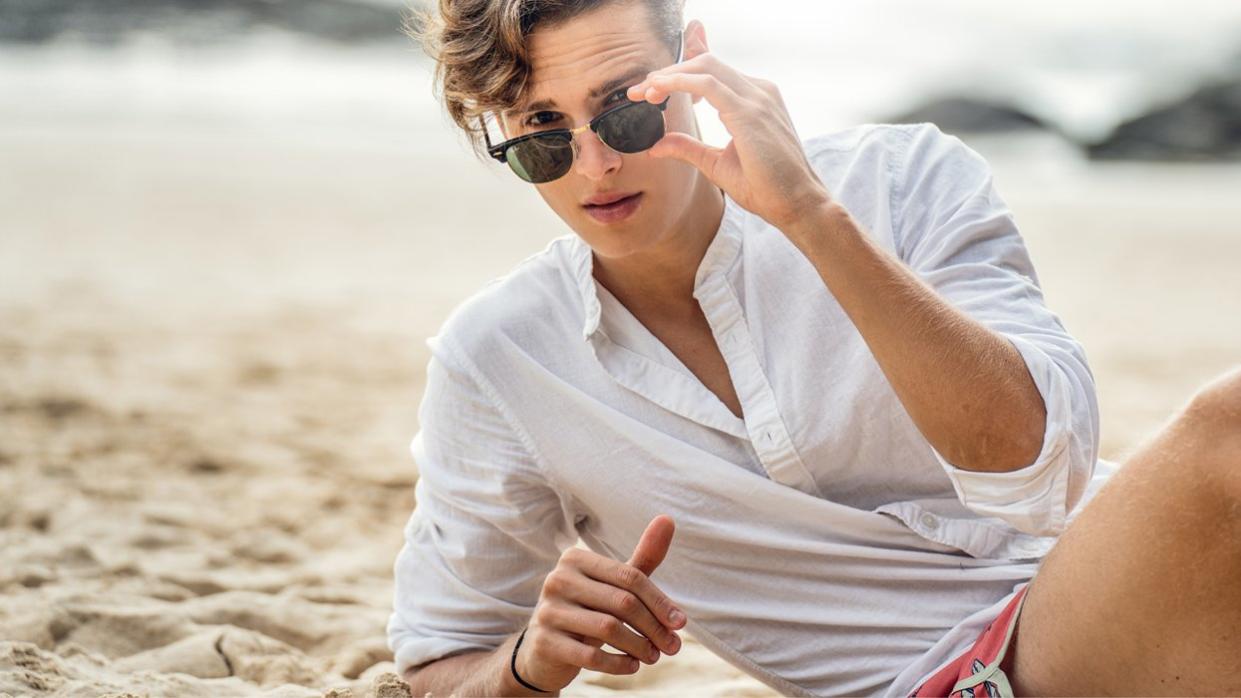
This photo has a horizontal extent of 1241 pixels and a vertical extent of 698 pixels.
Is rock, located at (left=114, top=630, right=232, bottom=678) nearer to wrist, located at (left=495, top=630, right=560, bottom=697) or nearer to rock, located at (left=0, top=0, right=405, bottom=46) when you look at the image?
wrist, located at (left=495, top=630, right=560, bottom=697)

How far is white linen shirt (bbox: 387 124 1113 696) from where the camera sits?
2500 mm

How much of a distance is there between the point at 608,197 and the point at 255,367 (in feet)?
15.6

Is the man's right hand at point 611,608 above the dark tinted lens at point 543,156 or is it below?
below

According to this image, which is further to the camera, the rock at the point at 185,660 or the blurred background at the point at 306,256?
the blurred background at the point at 306,256

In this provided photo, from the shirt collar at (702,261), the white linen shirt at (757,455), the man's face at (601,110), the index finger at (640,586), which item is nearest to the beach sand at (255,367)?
the white linen shirt at (757,455)

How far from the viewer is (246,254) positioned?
35.8 feet

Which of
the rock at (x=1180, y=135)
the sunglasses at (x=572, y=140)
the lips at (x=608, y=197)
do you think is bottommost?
the rock at (x=1180, y=135)

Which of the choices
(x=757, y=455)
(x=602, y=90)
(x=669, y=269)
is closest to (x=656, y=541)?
(x=757, y=455)

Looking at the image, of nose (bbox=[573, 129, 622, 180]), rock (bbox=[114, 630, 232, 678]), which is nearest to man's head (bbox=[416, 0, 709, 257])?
nose (bbox=[573, 129, 622, 180])

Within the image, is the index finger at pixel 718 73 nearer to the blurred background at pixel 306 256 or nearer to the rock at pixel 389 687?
the blurred background at pixel 306 256

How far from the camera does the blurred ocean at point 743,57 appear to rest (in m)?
Answer: 21.5

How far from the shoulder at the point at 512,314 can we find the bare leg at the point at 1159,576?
113 centimetres

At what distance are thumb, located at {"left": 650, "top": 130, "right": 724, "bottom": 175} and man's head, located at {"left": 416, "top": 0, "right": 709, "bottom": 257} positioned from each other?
0.12 m

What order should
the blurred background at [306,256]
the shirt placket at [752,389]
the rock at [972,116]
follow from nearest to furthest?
the shirt placket at [752,389] < the blurred background at [306,256] < the rock at [972,116]
